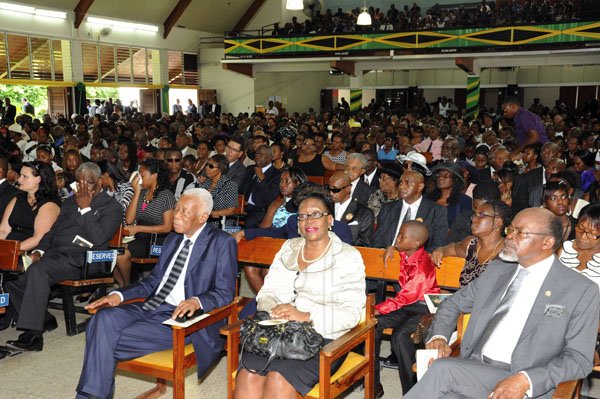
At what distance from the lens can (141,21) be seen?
23.7 m

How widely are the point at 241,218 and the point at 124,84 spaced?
18034 mm

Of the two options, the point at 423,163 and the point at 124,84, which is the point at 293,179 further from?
the point at 124,84

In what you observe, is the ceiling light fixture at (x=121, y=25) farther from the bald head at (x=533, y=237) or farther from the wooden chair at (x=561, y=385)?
the bald head at (x=533, y=237)

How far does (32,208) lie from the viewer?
5207 millimetres

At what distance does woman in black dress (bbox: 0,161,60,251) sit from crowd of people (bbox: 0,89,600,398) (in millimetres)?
12

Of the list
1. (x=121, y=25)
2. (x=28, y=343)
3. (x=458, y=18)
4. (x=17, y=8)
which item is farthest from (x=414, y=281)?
(x=121, y=25)

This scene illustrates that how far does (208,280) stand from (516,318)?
1.80 meters

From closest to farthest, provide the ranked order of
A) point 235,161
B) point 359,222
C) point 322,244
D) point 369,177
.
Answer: point 322,244, point 359,222, point 369,177, point 235,161

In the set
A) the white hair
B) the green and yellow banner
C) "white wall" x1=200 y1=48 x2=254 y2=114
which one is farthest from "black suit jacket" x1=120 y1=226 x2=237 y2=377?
"white wall" x1=200 y1=48 x2=254 y2=114

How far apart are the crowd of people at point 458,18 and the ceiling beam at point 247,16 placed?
10.3 feet

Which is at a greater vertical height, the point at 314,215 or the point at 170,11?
the point at 170,11

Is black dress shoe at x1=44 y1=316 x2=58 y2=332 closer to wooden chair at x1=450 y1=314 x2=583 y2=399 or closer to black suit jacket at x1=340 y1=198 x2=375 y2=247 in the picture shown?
black suit jacket at x1=340 y1=198 x2=375 y2=247

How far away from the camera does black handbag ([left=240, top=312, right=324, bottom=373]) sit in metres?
3.05

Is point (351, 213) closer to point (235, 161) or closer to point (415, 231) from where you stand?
point (415, 231)
